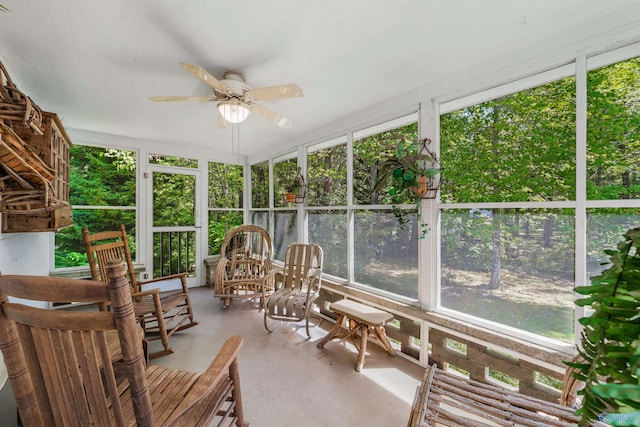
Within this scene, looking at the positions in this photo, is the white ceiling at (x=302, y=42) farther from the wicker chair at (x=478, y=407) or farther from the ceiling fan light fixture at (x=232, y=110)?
the wicker chair at (x=478, y=407)

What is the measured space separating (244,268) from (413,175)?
3025mm

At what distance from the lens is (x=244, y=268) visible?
13.5 ft

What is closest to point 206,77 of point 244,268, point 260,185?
point 244,268

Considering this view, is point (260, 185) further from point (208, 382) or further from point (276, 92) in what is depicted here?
point (208, 382)

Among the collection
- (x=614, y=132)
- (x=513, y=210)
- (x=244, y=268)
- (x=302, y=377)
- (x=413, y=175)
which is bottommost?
(x=302, y=377)

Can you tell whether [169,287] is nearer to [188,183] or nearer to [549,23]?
[188,183]

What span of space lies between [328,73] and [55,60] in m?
2.09

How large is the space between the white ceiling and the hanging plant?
21.0 inches

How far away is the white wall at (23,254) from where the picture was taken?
1801 millimetres

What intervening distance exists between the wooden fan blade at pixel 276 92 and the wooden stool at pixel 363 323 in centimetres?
196

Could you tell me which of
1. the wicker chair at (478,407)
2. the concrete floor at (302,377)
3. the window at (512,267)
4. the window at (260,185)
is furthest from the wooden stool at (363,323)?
the window at (260,185)

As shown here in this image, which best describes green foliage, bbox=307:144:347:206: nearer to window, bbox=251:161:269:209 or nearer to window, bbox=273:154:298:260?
window, bbox=273:154:298:260

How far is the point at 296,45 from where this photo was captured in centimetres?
174

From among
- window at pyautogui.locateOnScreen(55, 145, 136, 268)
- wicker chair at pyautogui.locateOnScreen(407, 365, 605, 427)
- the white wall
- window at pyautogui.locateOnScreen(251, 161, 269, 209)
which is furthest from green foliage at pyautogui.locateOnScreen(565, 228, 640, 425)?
window at pyautogui.locateOnScreen(55, 145, 136, 268)
